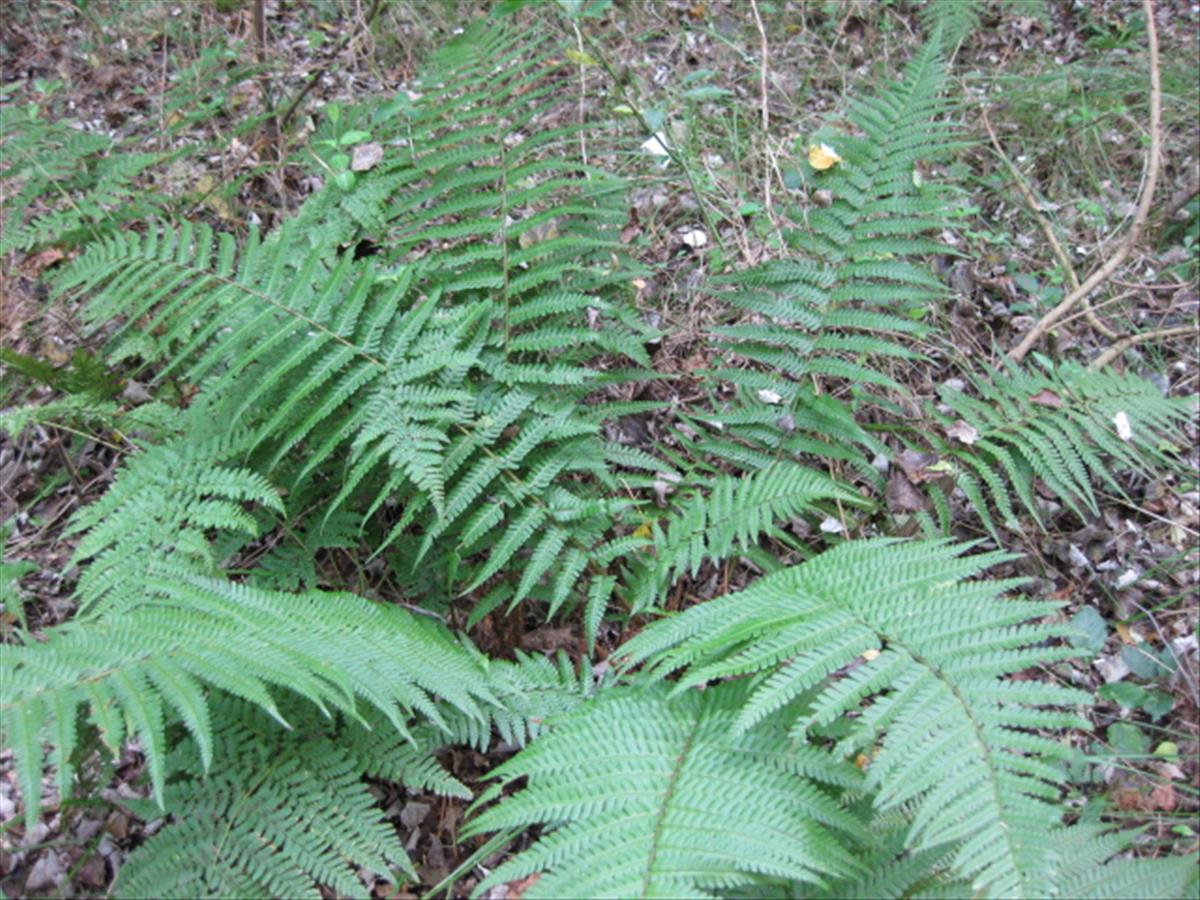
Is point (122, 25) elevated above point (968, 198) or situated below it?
above

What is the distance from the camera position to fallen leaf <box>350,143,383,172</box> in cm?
394

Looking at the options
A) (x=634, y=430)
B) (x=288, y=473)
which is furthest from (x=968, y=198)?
(x=288, y=473)

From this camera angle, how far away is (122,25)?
4637 millimetres

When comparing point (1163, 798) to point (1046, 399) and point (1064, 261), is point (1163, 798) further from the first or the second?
point (1064, 261)

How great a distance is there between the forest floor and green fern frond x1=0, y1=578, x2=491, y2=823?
2.08 ft

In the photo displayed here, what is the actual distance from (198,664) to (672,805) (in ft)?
3.20

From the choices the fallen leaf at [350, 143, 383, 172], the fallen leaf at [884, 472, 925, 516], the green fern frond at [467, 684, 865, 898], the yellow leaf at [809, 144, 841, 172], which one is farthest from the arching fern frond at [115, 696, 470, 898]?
the yellow leaf at [809, 144, 841, 172]

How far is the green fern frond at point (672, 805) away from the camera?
5.67ft

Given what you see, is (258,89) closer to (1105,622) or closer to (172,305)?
(172,305)

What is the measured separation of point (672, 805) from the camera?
1.85 metres

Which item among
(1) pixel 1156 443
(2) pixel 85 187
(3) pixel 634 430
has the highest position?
(2) pixel 85 187

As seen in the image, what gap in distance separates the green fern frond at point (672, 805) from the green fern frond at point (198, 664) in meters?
0.28

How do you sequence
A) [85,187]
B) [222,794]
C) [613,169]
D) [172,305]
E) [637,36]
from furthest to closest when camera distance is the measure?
[637,36], [613,169], [85,187], [172,305], [222,794]

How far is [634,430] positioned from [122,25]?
3436mm
